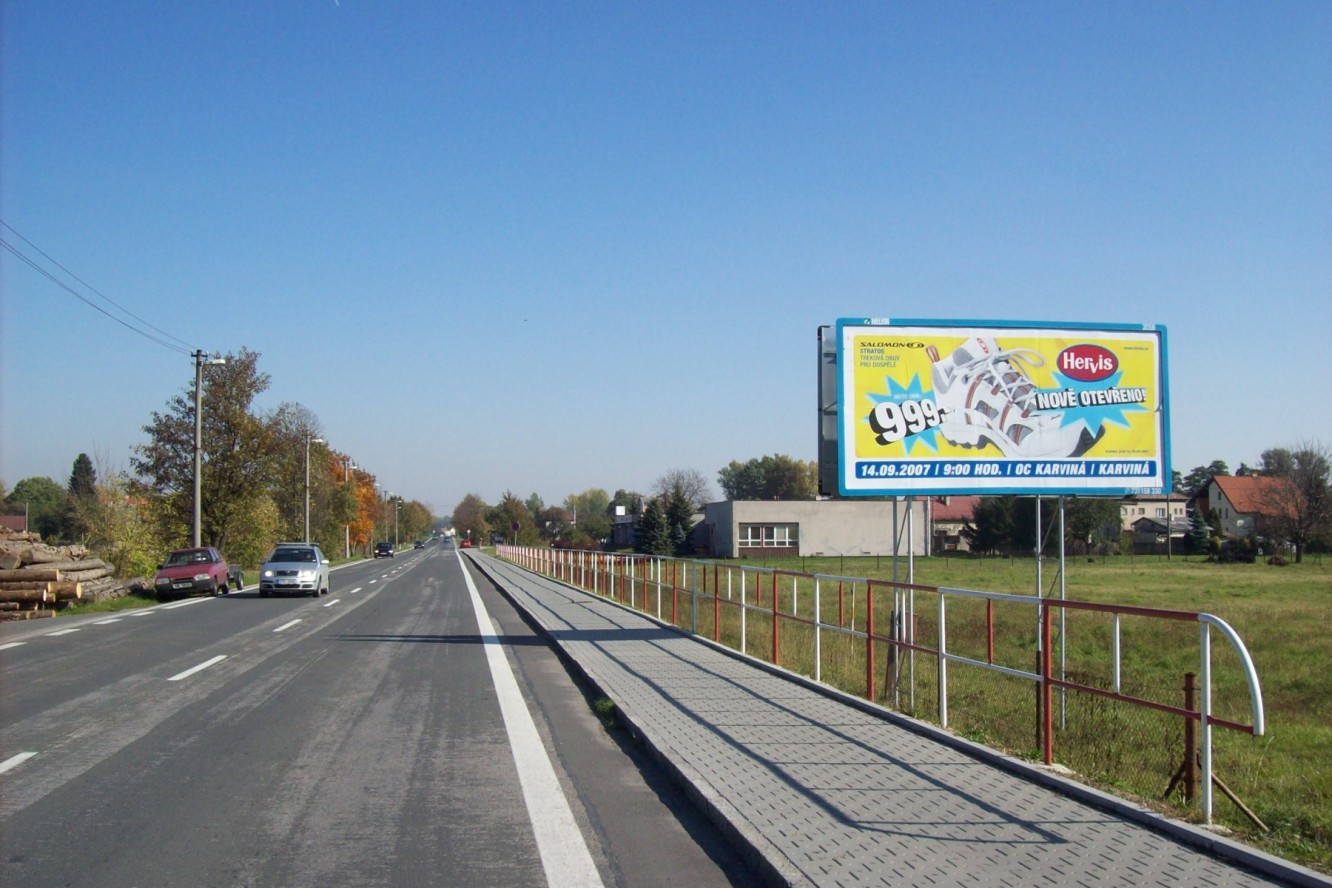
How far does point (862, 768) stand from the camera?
7.52 metres

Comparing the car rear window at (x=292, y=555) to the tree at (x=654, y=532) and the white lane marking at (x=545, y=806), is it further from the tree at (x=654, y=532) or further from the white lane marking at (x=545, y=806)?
the tree at (x=654, y=532)

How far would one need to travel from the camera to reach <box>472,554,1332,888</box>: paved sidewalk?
5.14 meters

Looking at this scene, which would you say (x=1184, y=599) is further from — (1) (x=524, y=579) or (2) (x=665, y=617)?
(1) (x=524, y=579)

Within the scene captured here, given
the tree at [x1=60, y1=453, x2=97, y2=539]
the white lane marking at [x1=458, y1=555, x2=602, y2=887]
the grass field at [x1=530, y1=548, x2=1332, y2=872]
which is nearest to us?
the white lane marking at [x1=458, y1=555, x2=602, y2=887]

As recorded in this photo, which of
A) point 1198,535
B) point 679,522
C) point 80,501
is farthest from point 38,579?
point 1198,535

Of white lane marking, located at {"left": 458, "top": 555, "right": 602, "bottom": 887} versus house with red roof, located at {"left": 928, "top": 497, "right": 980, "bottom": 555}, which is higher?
white lane marking, located at {"left": 458, "top": 555, "right": 602, "bottom": 887}

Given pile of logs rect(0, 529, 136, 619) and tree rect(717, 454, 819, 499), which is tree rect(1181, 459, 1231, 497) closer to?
tree rect(717, 454, 819, 499)

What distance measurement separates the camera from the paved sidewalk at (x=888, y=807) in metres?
5.14

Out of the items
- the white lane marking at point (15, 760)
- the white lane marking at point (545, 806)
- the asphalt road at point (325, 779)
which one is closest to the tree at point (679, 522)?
the asphalt road at point (325, 779)

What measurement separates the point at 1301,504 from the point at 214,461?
219 ft

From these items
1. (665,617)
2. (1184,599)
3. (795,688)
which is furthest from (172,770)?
(1184,599)

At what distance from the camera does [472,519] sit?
→ 176625 millimetres

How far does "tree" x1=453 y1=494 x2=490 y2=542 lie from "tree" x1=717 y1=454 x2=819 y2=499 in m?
38.3

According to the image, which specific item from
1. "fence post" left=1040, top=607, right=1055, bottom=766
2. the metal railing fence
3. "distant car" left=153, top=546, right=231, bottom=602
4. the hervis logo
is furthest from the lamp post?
"fence post" left=1040, top=607, right=1055, bottom=766
